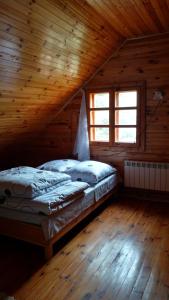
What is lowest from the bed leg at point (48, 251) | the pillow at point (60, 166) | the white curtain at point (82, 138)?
the bed leg at point (48, 251)

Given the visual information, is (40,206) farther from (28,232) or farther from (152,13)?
(152,13)

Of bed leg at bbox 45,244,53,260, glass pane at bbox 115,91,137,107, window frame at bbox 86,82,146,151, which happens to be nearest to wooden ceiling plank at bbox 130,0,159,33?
window frame at bbox 86,82,146,151

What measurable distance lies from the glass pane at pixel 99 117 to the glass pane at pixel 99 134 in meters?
0.10

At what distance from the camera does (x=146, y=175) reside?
3848 millimetres

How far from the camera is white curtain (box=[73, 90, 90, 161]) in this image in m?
4.23

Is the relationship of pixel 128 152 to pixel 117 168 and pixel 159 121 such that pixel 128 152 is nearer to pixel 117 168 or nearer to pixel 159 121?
pixel 117 168

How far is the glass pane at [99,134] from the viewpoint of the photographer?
422 cm

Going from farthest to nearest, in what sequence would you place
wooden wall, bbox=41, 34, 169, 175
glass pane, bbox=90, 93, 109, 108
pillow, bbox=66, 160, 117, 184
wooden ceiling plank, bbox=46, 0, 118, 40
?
glass pane, bbox=90, 93, 109, 108
wooden wall, bbox=41, 34, 169, 175
pillow, bbox=66, 160, 117, 184
wooden ceiling plank, bbox=46, 0, 118, 40

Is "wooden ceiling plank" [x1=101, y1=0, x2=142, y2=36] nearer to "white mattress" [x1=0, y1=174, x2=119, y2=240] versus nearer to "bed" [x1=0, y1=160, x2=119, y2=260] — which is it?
"bed" [x1=0, y1=160, x2=119, y2=260]

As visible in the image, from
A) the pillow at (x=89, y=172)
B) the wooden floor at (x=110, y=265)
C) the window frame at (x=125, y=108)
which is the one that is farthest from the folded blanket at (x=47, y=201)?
the window frame at (x=125, y=108)

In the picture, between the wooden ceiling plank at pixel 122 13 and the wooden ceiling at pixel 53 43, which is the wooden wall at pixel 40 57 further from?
the wooden ceiling plank at pixel 122 13

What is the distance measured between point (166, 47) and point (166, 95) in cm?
67

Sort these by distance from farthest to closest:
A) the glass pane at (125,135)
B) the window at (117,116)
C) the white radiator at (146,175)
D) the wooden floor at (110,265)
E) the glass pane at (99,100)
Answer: the glass pane at (99,100) < the glass pane at (125,135) < the window at (117,116) < the white radiator at (146,175) < the wooden floor at (110,265)

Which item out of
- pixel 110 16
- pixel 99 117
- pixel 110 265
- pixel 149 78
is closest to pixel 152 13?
pixel 110 16
